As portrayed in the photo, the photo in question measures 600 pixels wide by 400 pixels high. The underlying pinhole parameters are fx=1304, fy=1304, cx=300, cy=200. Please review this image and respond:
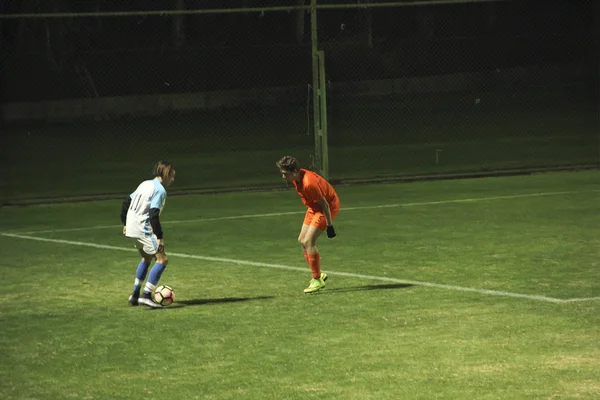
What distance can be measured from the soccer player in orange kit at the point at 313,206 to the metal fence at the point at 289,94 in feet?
30.9

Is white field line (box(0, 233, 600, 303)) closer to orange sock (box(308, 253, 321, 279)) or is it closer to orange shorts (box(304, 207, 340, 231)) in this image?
orange sock (box(308, 253, 321, 279))

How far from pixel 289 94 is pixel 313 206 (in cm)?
3157

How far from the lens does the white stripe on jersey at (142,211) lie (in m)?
11.9

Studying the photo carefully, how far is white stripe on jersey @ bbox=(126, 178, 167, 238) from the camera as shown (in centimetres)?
1191

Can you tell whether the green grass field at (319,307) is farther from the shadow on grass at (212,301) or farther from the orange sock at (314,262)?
the orange sock at (314,262)

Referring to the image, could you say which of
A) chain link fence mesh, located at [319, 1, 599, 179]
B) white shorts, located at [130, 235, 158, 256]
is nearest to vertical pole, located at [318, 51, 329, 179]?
chain link fence mesh, located at [319, 1, 599, 179]

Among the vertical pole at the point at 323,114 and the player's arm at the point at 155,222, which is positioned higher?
the player's arm at the point at 155,222

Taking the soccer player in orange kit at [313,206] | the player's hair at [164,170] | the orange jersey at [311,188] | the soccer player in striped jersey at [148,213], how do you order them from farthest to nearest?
the orange jersey at [311,188] < the soccer player in orange kit at [313,206] < the player's hair at [164,170] < the soccer player in striped jersey at [148,213]

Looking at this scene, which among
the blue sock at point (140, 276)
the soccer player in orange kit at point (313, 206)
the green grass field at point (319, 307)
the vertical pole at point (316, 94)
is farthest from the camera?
the vertical pole at point (316, 94)

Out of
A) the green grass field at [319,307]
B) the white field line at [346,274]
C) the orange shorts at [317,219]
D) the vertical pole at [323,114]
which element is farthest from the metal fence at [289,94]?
the orange shorts at [317,219]

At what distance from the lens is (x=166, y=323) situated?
37.3 feet

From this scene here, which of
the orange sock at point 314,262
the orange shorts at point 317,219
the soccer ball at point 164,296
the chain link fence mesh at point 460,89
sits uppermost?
the orange shorts at point 317,219

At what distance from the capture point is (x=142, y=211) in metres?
12.0

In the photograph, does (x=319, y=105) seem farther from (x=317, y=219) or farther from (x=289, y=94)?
(x=289, y=94)
